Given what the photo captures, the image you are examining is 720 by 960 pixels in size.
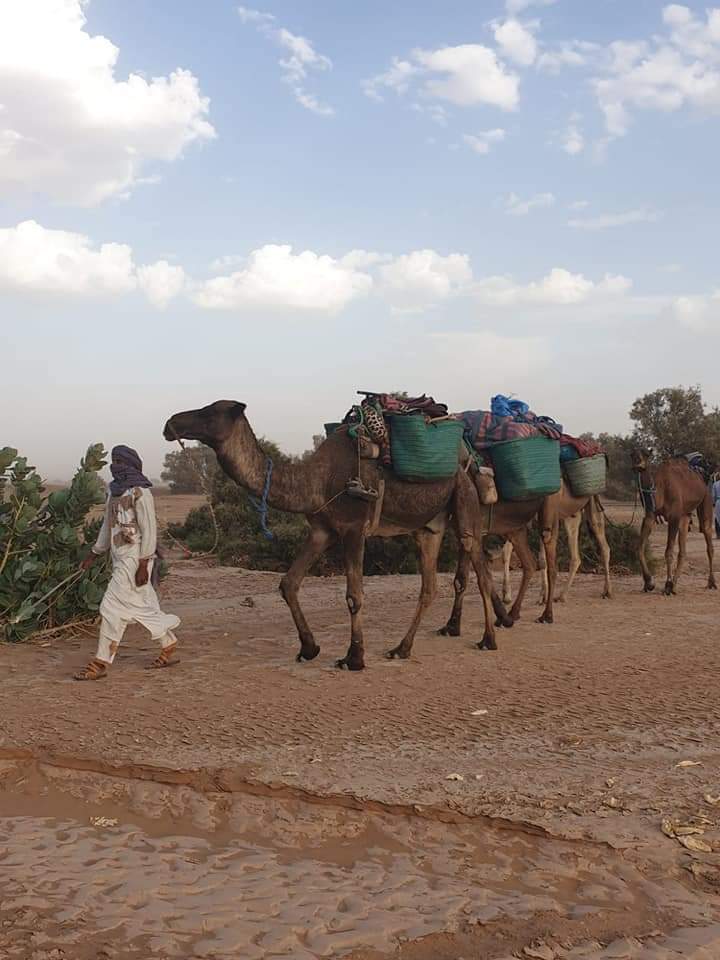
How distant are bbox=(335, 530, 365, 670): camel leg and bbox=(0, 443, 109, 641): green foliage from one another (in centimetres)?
270

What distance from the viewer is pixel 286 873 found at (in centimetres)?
394

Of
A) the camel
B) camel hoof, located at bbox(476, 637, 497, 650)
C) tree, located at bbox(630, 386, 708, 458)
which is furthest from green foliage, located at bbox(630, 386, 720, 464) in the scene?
camel hoof, located at bbox(476, 637, 497, 650)

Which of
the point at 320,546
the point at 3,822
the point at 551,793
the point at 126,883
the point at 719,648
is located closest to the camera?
the point at 126,883

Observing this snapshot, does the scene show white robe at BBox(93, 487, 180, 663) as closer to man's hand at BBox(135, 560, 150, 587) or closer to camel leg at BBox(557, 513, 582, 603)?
man's hand at BBox(135, 560, 150, 587)

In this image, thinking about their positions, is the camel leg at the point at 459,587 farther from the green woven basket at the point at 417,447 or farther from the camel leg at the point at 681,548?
the camel leg at the point at 681,548

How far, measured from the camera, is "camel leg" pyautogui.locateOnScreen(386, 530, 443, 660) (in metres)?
8.26

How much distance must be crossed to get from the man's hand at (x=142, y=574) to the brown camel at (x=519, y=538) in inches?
130

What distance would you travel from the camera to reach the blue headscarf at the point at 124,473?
24.6 ft

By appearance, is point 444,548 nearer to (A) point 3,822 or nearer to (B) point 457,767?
(B) point 457,767

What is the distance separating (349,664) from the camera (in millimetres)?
7703

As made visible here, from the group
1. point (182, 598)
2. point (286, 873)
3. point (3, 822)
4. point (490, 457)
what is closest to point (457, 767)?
point (286, 873)

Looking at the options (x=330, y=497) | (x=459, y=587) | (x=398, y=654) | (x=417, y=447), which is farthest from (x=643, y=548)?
(x=330, y=497)

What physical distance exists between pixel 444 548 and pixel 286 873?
42.6 ft

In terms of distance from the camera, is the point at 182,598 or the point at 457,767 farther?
the point at 182,598
